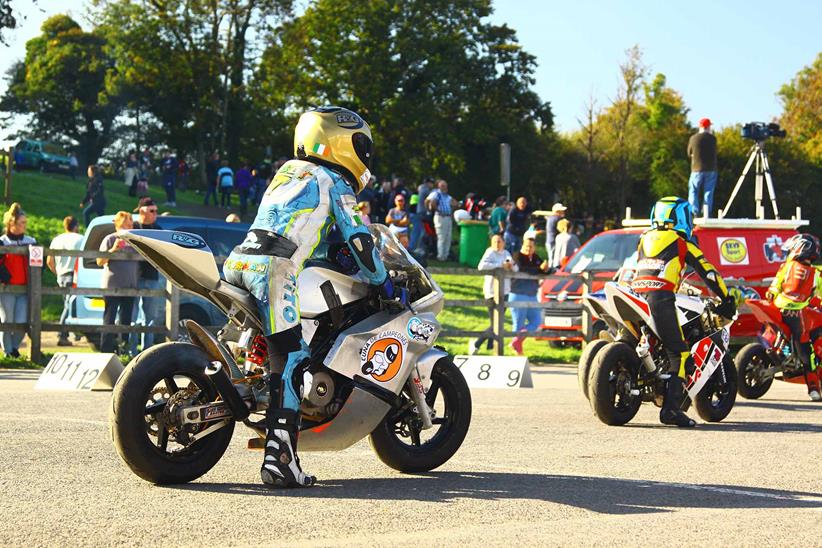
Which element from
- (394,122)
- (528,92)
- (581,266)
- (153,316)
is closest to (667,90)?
(528,92)

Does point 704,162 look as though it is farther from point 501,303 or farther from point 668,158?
point 668,158

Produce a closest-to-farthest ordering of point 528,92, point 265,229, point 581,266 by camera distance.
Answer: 1. point 265,229
2. point 581,266
3. point 528,92

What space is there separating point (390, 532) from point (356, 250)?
1705 mm

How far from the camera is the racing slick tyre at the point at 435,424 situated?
24.7ft

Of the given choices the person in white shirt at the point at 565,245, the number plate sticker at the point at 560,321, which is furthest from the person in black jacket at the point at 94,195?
the number plate sticker at the point at 560,321

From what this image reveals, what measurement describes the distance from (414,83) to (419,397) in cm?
5590

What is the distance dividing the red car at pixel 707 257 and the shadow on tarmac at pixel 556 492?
10664 millimetres

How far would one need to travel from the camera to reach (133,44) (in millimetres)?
59531

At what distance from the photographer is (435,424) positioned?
25.1ft

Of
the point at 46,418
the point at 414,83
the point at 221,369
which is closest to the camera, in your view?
the point at 221,369

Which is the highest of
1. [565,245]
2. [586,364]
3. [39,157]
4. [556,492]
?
[39,157]

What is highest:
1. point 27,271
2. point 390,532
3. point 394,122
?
point 394,122

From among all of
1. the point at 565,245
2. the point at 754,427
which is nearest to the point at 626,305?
the point at 754,427

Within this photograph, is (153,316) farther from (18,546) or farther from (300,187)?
(18,546)
